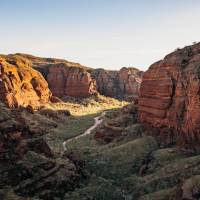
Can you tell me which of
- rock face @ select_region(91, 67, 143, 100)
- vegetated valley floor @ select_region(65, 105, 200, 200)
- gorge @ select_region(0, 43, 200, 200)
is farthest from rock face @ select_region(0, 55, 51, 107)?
rock face @ select_region(91, 67, 143, 100)

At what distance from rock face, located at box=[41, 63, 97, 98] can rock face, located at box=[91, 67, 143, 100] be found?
1956 cm

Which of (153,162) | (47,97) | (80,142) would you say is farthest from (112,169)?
(47,97)

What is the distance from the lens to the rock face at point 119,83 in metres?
169

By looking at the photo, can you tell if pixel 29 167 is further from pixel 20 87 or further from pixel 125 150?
pixel 20 87

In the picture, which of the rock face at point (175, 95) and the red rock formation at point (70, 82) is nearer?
the rock face at point (175, 95)

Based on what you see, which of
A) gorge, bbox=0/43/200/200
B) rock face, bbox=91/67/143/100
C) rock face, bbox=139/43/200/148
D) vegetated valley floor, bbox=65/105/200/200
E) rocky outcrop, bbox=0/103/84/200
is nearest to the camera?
rocky outcrop, bbox=0/103/84/200

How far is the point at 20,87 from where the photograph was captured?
11250 cm

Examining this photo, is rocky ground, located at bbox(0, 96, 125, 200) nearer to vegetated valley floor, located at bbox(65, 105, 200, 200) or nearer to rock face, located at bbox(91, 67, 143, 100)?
vegetated valley floor, located at bbox(65, 105, 200, 200)

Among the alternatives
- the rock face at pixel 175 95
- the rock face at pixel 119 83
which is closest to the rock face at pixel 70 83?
the rock face at pixel 119 83

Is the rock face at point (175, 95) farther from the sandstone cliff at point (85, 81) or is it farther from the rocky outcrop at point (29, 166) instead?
the sandstone cliff at point (85, 81)

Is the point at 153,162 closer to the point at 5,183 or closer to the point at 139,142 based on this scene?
the point at 139,142

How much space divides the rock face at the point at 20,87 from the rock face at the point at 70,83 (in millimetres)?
17218

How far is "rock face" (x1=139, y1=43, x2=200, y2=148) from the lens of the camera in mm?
55688

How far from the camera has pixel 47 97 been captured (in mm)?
128750
